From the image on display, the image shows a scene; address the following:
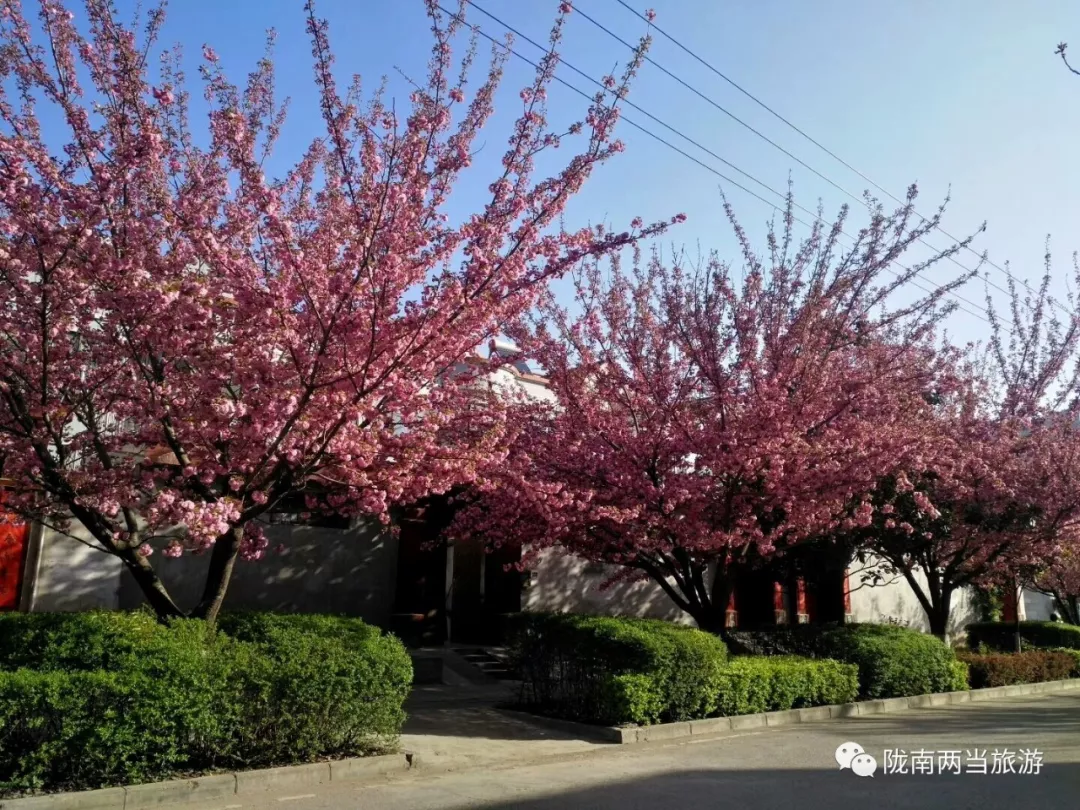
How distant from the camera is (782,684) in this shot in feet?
39.1

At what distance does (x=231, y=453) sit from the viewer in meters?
8.55

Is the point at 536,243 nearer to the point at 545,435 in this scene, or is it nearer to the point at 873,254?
the point at 545,435

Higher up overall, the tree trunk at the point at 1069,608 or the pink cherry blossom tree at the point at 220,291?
the pink cherry blossom tree at the point at 220,291

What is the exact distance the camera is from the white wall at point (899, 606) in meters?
25.2

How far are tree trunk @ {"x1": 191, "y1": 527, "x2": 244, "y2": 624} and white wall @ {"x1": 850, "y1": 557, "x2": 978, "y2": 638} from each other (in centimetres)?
1987

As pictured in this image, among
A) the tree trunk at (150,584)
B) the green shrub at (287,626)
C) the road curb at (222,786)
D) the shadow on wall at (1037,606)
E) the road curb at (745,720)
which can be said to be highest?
the tree trunk at (150,584)

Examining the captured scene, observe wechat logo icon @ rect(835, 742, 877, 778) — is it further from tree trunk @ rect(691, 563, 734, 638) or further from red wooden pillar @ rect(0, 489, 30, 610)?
red wooden pillar @ rect(0, 489, 30, 610)

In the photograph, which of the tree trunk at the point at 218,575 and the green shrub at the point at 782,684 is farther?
the green shrub at the point at 782,684

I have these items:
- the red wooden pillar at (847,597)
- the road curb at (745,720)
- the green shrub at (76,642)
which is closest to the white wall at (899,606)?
the red wooden pillar at (847,597)

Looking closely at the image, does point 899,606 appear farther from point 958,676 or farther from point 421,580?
point 421,580

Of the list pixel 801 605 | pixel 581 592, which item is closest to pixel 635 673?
pixel 581 592

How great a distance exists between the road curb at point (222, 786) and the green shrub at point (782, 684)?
4.80 m

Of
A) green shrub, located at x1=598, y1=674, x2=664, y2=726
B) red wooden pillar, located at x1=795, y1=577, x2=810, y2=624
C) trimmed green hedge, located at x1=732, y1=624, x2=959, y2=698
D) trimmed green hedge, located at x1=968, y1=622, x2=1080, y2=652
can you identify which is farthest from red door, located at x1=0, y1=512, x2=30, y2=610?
trimmed green hedge, located at x1=968, y1=622, x2=1080, y2=652

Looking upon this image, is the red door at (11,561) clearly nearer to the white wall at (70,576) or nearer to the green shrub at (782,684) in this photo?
the white wall at (70,576)
